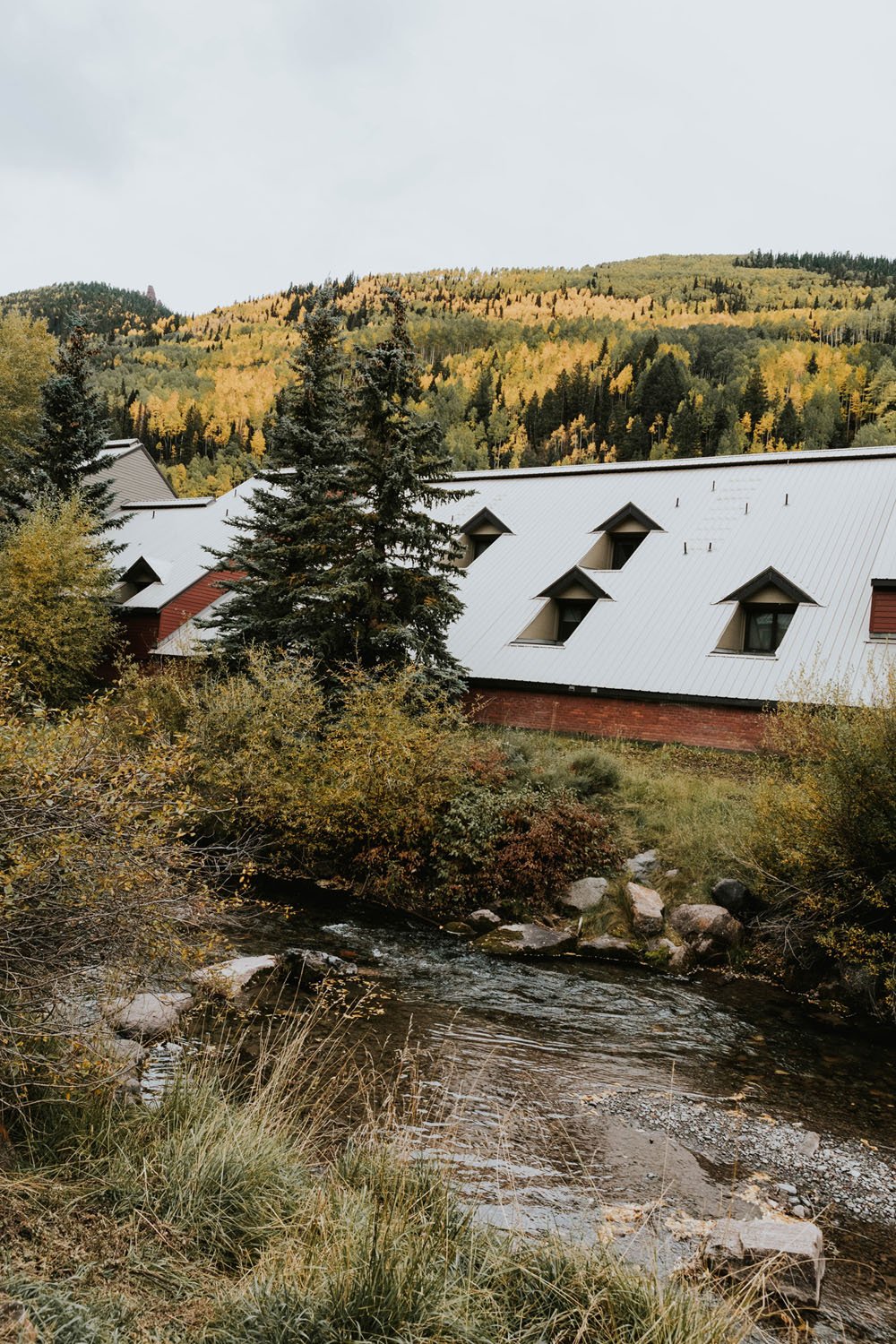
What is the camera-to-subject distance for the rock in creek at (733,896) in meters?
14.5

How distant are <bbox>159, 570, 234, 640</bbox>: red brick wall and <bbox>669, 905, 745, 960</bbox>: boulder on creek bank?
74.3 feet

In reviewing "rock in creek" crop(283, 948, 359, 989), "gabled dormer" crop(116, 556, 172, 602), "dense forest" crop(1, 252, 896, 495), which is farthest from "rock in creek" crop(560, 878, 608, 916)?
"dense forest" crop(1, 252, 896, 495)

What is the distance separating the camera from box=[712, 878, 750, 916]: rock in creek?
14461 millimetres

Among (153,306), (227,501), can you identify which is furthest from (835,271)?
(227,501)

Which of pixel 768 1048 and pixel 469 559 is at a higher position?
pixel 469 559

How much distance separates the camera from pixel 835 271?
16938cm

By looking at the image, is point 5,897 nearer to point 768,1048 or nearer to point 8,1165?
point 8,1165

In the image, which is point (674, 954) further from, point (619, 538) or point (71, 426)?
point (71, 426)

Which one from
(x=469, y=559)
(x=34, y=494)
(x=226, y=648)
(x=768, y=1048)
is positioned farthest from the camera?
(x=34, y=494)

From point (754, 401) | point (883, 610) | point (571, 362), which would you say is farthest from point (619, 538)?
point (571, 362)

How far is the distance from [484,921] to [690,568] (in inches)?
507

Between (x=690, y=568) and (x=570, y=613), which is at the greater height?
(x=690, y=568)

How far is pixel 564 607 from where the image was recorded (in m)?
24.8

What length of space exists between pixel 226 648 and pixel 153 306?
190537mm
